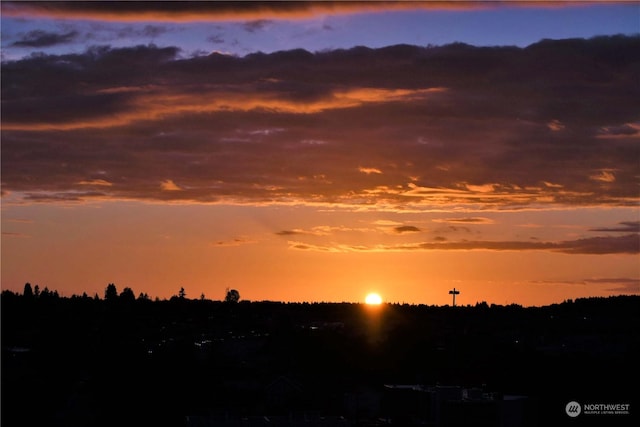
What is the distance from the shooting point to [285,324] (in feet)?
463

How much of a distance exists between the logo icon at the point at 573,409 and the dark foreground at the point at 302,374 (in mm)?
335

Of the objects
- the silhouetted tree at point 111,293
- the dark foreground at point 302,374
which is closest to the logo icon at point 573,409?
the dark foreground at point 302,374

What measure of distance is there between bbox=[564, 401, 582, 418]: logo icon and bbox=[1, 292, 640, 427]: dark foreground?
1.10 ft

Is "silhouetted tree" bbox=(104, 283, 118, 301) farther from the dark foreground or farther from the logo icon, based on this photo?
the logo icon

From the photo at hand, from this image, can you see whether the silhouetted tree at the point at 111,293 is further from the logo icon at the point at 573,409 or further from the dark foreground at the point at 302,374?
the logo icon at the point at 573,409

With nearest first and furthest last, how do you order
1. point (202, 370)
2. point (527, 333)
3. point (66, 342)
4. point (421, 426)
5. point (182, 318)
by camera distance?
point (421, 426) → point (202, 370) → point (66, 342) → point (527, 333) → point (182, 318)

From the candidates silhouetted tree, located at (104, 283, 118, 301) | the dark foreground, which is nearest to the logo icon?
the dark foreground

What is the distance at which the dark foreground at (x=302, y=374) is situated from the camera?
6969 centimetres

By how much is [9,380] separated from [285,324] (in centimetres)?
6538

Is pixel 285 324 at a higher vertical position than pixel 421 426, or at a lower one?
higher

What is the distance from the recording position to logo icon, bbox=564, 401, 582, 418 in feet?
241

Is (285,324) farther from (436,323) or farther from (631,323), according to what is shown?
(631,323)

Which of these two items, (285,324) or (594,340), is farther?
(285,324)

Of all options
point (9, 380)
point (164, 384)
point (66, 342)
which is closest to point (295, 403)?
point (164, 384)
